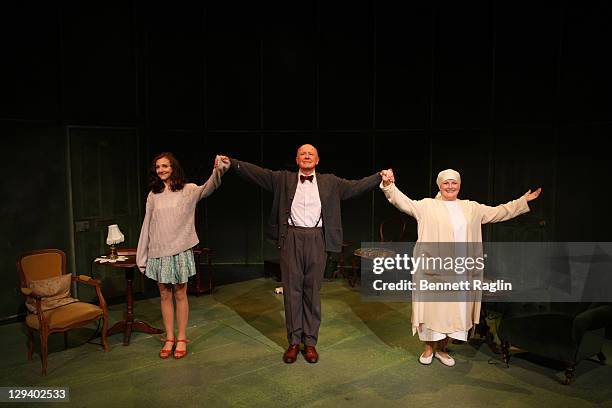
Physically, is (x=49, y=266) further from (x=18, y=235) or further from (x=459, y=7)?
(x=459, y=7)

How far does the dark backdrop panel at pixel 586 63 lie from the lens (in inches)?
215

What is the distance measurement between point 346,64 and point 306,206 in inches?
148

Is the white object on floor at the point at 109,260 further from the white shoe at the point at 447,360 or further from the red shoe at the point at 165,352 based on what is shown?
the white shoe at the point at 447,360

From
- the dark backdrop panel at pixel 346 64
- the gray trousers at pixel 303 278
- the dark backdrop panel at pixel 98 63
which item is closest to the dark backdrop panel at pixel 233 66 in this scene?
the dark backdrop panel at pixel 346 64

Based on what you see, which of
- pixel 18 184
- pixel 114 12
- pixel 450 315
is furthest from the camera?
pixel 114 12

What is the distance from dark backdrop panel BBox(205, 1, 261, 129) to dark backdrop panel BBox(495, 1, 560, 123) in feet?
10.6

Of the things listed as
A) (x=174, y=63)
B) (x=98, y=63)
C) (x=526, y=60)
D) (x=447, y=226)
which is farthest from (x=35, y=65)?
(x=526, y=60)

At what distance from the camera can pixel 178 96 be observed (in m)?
7.57

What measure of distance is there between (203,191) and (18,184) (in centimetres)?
229

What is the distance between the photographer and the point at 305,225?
4.41 meters

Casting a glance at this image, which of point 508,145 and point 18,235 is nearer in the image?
point 18,235

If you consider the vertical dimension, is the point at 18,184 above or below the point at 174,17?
below

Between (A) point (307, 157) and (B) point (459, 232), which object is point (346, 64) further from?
(B) point (459, 232)

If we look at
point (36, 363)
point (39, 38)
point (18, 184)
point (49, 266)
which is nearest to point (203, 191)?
point (49, 266)
